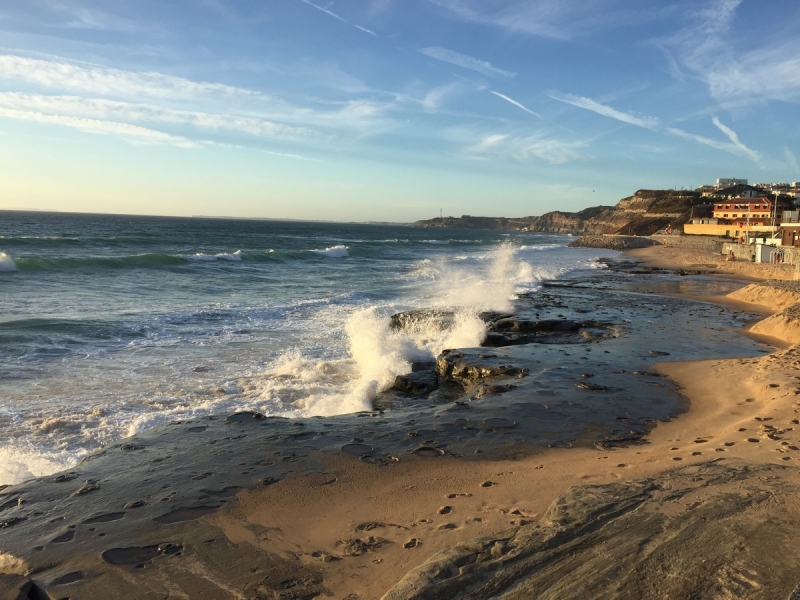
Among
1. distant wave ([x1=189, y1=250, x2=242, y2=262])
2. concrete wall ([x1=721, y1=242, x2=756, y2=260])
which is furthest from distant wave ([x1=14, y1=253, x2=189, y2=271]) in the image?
concrete wall ([x1=721, y1=242, x2=756, y2=260])

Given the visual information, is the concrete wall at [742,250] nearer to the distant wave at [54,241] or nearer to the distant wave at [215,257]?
the distant wave at [215,257]

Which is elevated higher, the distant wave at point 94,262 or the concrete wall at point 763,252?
the concrete wall at point 763,252

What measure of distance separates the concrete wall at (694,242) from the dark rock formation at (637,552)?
182 ft

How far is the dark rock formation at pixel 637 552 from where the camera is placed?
335 cm

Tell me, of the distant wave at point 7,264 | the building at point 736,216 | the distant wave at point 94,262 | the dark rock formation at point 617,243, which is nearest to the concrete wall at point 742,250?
the building at point 736,216

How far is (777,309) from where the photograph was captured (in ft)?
57.3

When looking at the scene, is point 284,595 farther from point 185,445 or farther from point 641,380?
point 641,380

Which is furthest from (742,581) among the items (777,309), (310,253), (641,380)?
(310,253)

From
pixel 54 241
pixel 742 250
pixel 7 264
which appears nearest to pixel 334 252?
pixel 54 241

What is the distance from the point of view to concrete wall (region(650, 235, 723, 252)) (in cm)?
5369

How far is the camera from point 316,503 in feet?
17.3

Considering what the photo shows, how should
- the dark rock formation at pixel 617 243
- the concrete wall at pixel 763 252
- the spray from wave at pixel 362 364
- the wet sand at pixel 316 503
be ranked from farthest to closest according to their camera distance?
the dark rock formation at pixel 617 243
the concrete wall at pixel 763 252
the spray from wave at pixel 362 364
the wet sand at pixel 316 503

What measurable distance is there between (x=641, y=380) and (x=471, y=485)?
532cm

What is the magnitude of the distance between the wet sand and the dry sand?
0.02 m
